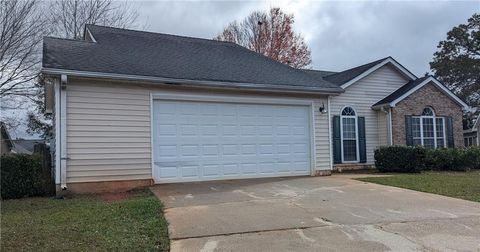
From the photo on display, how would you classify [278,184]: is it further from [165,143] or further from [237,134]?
[165,143]

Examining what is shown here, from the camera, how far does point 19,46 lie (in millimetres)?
22203

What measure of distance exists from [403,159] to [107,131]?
9800 millimetres

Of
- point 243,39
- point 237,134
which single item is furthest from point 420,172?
point 243,39

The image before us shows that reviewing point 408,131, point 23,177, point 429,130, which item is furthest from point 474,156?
point 23,177

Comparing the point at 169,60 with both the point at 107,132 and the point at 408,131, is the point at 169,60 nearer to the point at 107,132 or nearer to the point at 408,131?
the point at 107,132

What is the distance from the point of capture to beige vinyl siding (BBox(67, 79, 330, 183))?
10031 mm

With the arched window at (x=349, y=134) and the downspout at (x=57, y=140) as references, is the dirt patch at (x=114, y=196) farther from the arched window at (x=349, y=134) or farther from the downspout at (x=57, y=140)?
the arched window at (x=349, y=134)

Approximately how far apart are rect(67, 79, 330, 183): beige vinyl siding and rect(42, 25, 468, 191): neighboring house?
0.08 feet

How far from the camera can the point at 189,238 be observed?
5.62 meters

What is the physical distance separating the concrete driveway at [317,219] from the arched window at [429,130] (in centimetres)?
768

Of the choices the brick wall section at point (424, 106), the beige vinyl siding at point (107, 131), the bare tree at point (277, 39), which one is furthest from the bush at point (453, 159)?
the bare tree at point (277, 39)

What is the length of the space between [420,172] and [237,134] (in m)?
6.73

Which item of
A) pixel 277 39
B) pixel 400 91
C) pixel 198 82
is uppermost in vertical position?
pixel 277 39

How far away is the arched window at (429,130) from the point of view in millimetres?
16719
